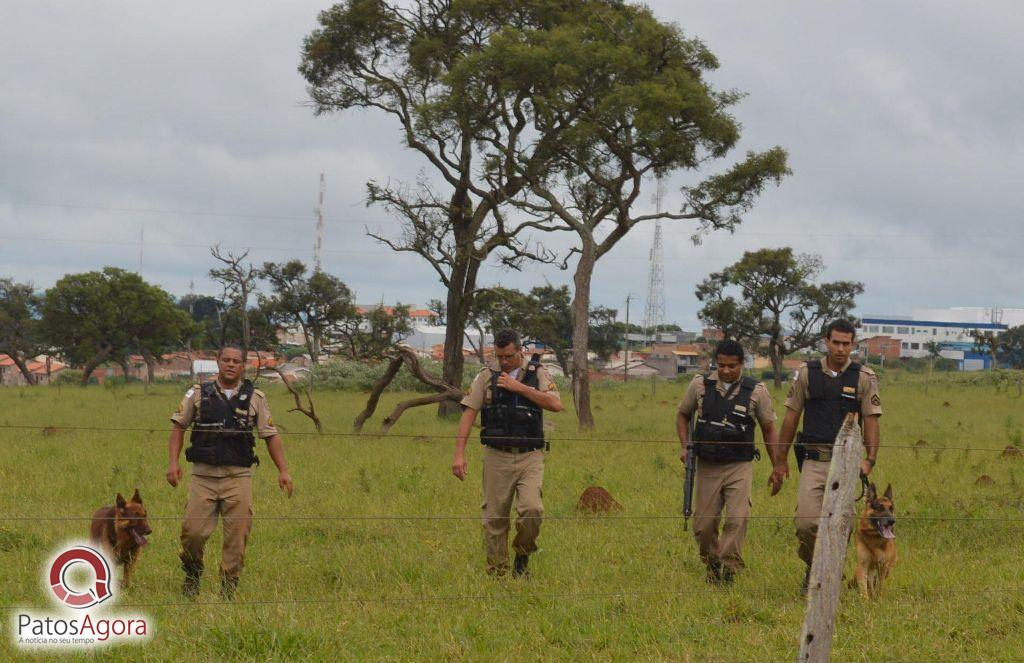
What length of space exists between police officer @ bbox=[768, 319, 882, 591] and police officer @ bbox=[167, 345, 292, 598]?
3.58 metres

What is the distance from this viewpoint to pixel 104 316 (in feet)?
179

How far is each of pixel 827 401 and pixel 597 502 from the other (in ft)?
13.3

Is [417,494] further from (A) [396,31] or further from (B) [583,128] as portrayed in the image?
(A) [396,31]

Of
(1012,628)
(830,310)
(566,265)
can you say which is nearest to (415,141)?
(566,265)

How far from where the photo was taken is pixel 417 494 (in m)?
11.9

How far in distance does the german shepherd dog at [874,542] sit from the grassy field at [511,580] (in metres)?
0.18

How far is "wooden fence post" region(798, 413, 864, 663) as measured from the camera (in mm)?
4539

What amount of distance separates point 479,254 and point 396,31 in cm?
630

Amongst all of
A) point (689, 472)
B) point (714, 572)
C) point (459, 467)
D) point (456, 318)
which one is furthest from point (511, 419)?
point (456, 318)

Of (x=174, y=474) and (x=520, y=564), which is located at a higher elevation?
(x=174, y=474)

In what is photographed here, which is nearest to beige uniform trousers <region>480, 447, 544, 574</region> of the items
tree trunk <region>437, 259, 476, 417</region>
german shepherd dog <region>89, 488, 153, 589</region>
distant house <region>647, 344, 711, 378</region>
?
german shepherd dog <region>89, 488, 153, 589</region>

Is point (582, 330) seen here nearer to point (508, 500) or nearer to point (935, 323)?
point (508, 500)

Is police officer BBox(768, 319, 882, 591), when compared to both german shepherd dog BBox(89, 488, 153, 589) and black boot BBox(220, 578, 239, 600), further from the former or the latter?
german shepherd dog BBox(89, 488, 153, 589)

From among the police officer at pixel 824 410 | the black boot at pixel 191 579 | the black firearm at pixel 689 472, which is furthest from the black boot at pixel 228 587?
the police officer at pixel 824 410
